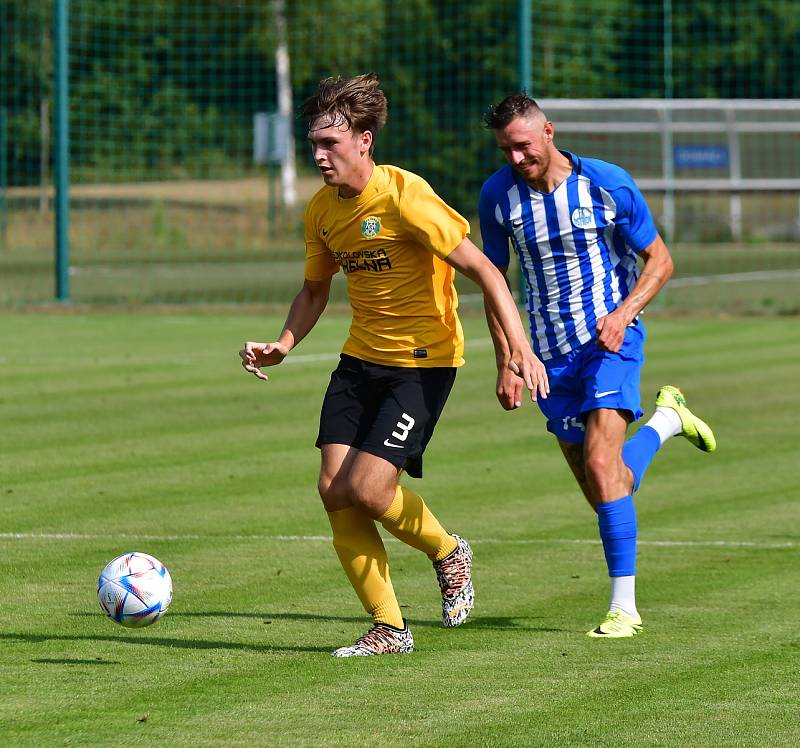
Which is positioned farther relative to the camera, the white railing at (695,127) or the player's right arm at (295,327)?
the white railing at (695,127)

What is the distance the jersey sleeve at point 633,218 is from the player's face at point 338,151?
1.23 metres

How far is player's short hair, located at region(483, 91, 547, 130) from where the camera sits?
6.98 metres

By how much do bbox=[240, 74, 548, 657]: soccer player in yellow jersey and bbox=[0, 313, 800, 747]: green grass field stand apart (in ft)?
1.39

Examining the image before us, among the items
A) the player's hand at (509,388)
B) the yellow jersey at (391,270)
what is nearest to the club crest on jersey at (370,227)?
the yellow jersey at (391,270)

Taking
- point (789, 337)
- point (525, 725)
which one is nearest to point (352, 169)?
point (525, 725)

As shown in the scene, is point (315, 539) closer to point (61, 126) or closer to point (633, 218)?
point (633, 218)

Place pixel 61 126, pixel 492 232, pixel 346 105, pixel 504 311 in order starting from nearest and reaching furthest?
pixel 504 311
pixel 346 105
pixel 492 232
pixel 61 126

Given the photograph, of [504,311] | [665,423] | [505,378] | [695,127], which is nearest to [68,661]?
[505,378]

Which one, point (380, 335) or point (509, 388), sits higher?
point (380, 335)

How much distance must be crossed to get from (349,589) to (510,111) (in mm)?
2314

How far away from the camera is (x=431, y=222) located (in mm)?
6516

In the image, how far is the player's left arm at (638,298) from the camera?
702 cm

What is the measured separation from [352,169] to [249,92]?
48.4 m

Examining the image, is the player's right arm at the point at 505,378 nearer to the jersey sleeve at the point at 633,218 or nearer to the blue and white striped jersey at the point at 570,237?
the blue and white striped jersey at the point at 570,237
